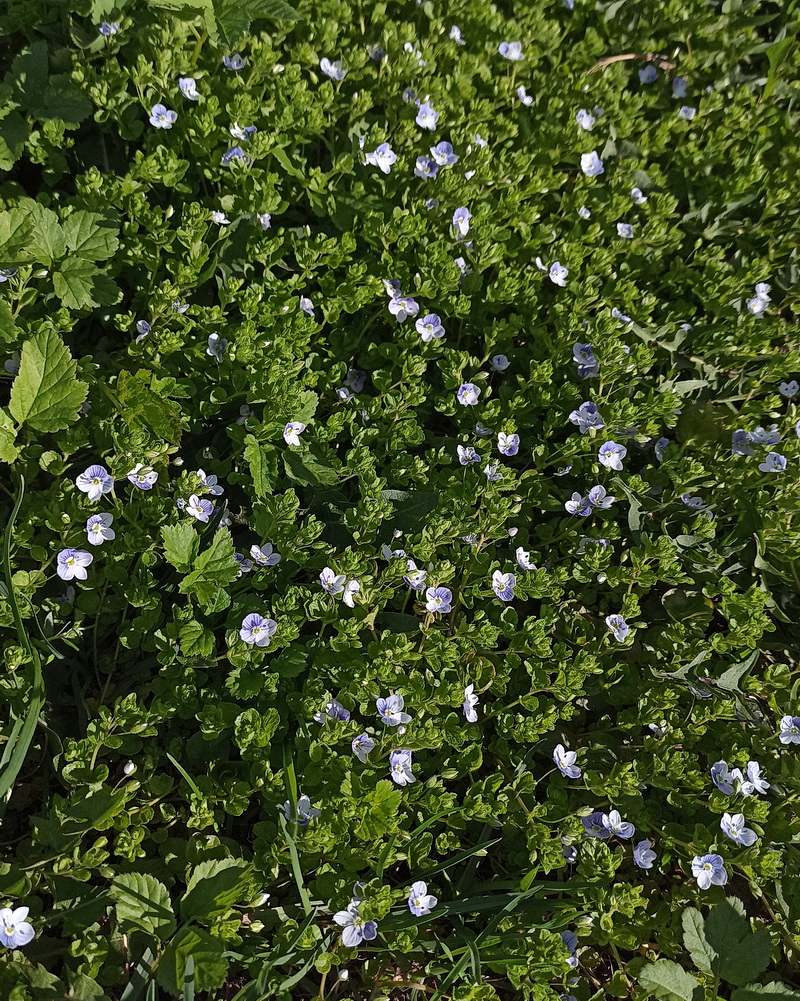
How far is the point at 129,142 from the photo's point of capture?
3.50 meters

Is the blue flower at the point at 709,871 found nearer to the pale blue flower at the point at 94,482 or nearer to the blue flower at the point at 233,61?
the pale blue flower at the point at 94,482

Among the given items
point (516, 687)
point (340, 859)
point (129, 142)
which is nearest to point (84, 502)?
point (340, 859)

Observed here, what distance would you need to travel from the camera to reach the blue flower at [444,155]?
11.5ft

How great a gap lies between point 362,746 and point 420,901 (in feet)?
1.61

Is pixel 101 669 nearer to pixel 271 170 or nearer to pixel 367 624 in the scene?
pixel 367 624

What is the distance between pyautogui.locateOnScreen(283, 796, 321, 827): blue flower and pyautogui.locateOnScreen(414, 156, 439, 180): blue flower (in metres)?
2.62

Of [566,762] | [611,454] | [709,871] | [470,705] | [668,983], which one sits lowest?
[668,983]

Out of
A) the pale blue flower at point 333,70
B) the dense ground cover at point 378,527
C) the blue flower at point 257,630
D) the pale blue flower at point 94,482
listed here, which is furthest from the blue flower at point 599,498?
the pale blue flower at point 333,70

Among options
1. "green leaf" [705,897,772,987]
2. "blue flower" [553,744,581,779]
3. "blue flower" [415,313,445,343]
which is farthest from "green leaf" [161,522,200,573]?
"green leaf" [705,897,772,987]

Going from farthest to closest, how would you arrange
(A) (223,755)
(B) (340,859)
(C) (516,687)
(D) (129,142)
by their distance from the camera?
(D) (129,142) → (C) (516,687) → (A) (223,755) → (B) (340,859)

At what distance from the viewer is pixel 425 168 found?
350cm

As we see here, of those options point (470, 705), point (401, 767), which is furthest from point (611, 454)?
point (401, 767)

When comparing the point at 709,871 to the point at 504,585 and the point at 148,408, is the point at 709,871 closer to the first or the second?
the point at 504,585

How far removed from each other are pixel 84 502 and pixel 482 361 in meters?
1.63
